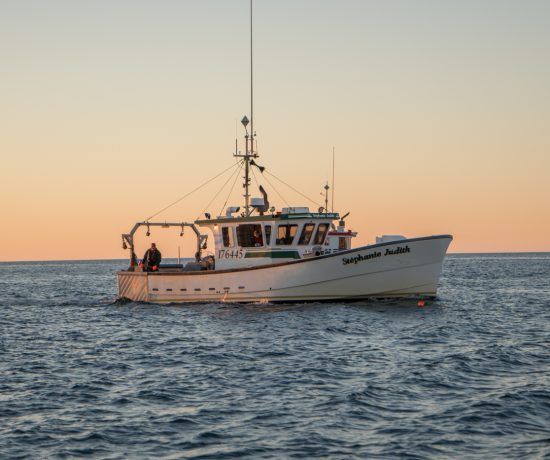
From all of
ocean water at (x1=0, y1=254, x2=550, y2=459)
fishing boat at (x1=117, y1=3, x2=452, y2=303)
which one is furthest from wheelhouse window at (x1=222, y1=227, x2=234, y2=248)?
ocean water at (x1=0, y1=254, x2=550, y2=459)

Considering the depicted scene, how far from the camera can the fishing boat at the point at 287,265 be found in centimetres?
3338

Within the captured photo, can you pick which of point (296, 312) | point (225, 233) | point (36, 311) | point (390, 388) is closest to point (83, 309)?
point (36, 311)

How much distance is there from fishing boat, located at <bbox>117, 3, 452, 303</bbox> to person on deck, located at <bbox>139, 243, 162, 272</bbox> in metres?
0.22

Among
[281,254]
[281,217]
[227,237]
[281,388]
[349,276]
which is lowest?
[281,388]

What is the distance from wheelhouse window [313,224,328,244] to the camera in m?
35.6

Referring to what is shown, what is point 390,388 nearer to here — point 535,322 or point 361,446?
point 361,446

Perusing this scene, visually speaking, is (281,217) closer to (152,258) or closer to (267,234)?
(267,234)

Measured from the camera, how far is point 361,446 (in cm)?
1252

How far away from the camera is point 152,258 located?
3822 centimetres

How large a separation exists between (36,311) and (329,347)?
24268mm

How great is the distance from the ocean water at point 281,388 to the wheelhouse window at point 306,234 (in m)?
4.91

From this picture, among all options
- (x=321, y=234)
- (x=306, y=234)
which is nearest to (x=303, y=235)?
(x=306, y=234)

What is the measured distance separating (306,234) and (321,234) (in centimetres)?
77

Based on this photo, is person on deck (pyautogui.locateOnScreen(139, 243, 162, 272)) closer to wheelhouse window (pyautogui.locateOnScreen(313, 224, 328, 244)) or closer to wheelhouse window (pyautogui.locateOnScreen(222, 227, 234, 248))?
wheelhouse window (pyautogui.locateOnScreen(222, 227, 234, 248))
